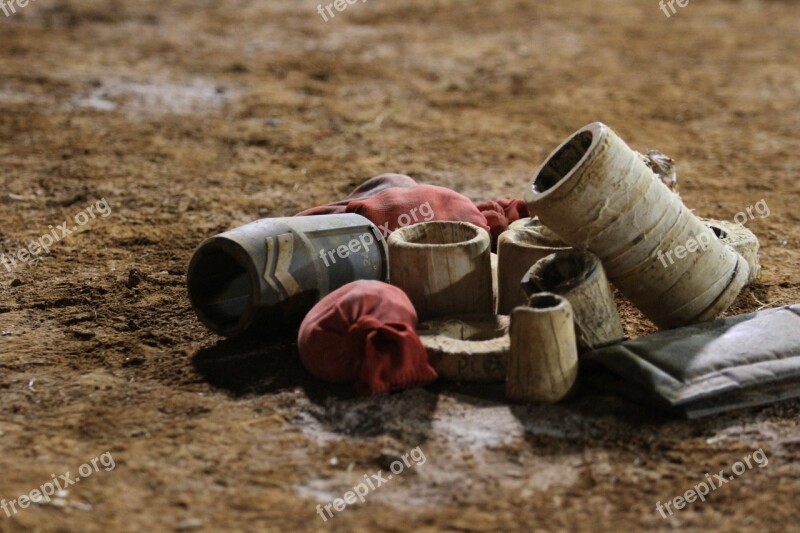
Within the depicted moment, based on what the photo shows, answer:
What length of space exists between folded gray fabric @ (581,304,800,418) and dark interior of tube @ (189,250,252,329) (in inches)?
67.7

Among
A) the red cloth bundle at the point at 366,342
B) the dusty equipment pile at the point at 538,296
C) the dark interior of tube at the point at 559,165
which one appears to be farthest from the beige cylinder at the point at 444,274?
the dark interior of tube at the point at 559,165

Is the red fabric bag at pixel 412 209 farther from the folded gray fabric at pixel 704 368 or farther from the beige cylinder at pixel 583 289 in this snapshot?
the folded gray fabric at pixel 704 368

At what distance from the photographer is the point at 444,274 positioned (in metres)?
4.58

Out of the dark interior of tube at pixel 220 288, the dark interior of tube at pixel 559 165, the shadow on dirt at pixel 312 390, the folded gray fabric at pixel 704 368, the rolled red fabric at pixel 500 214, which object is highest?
the dark interior of tube at pixel 559 165

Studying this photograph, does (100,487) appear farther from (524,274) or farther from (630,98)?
(630,98)

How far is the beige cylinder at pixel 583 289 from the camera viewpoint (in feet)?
14.0

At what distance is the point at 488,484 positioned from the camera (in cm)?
371

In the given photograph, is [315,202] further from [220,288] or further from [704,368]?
[704,368]

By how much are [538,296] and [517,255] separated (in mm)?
579

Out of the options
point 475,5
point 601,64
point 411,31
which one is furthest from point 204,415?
point 475,5

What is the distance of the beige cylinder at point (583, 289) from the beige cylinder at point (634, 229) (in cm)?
10

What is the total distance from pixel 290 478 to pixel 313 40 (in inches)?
325

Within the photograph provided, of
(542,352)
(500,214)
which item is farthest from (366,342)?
(500,214)

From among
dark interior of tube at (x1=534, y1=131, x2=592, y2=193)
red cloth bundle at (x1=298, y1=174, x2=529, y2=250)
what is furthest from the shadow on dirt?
dark interior of tube at (x1=534, y1=131, x2=592, y2=193)
